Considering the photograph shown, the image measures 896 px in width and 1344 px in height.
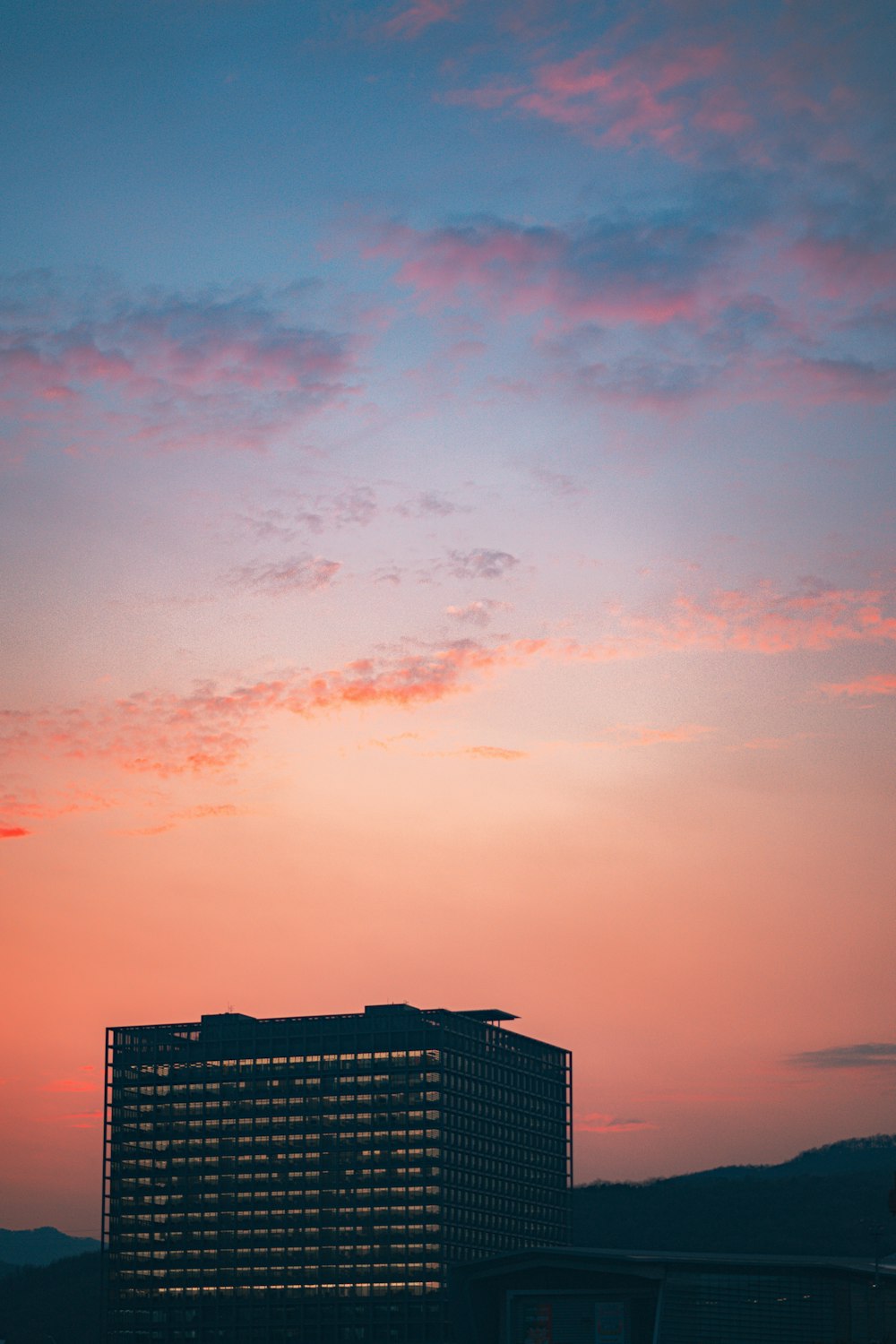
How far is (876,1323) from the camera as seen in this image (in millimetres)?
197625

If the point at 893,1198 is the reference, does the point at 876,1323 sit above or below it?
below

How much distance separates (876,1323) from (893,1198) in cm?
10558

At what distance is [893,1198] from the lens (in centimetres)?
10381

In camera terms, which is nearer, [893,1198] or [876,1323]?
[893,1198]
